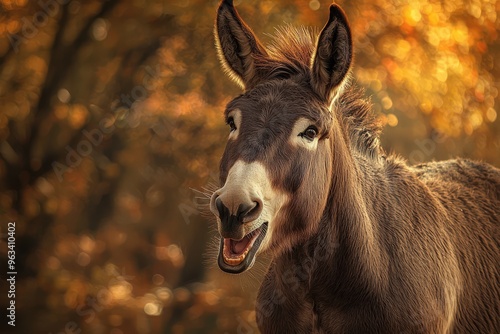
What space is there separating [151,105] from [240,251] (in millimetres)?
8867

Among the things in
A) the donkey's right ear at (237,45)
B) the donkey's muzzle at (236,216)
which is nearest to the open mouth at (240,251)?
the donkey's muzzle at (236,216)

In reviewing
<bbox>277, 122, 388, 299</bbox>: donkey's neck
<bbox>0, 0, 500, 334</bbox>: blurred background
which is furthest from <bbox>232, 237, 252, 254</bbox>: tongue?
<bbox>0, 0, 500, 334</bbox>: blurred background

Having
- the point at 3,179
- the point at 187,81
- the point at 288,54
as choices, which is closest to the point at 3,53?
the point at 3,179

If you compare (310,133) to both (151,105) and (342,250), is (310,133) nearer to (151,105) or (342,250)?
(342,250)

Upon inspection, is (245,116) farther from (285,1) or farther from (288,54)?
(285,1)

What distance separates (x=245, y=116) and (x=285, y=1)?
22.2 ft

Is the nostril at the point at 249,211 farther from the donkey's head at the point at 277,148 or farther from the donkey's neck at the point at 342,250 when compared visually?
the donkey's neck at the point at 342,250

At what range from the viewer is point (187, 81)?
12469mm

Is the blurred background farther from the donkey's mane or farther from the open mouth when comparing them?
the open mouth

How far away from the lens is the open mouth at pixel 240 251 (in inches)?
167

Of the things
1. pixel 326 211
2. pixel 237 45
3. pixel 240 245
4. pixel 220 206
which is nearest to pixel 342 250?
pixel 326 211

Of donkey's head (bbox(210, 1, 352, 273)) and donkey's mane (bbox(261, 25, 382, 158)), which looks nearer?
donkey's head (bbox(210, 1, 352, 273))

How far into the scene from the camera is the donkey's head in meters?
4.13

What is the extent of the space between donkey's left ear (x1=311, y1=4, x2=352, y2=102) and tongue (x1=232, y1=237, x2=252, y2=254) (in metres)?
1.05
